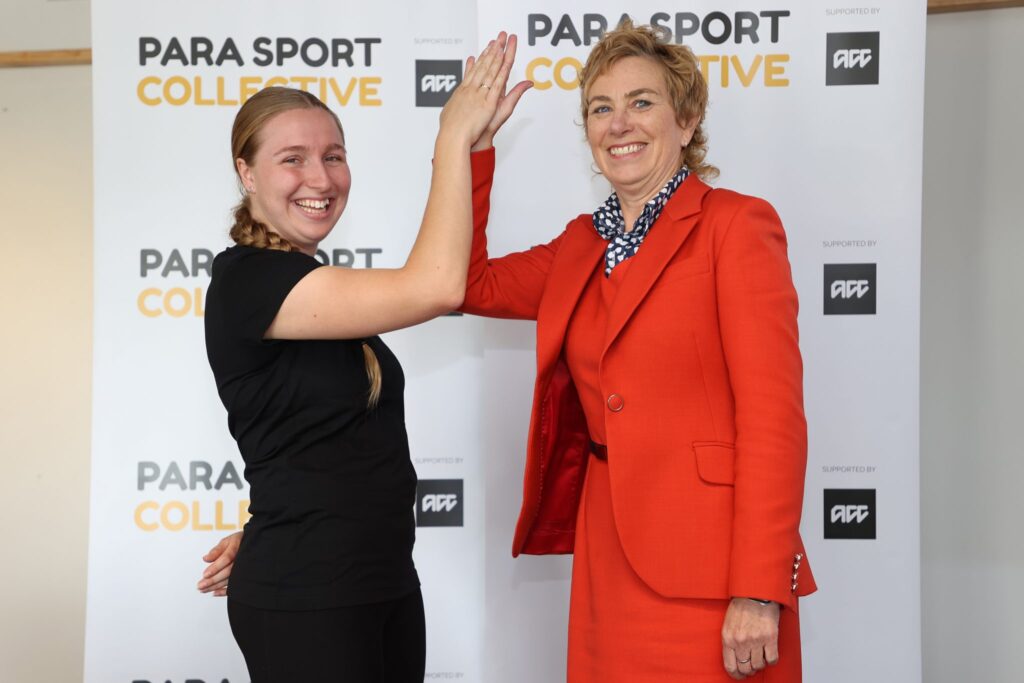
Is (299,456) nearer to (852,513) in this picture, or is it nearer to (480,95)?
(480,95)

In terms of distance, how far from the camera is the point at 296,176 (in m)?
1.71

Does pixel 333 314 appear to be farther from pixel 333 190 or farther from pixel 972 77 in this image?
pixel 972 77

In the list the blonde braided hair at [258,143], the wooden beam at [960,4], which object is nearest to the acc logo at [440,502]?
the blonde braided hair at [258,143]

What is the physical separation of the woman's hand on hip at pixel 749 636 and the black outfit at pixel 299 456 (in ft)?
1.90

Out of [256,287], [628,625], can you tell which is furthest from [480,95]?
[628,625]

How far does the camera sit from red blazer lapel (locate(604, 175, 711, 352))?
1.66 meters

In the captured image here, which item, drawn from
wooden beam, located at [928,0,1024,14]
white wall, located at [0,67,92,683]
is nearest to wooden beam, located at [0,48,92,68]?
white wall, located at [0,67,92,683]

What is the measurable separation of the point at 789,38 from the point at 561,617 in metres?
1.82

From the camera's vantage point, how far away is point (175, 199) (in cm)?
288

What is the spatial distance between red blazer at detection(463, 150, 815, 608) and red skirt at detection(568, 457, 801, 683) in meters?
0.05

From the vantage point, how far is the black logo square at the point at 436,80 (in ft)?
9.39

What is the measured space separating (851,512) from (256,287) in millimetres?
1875

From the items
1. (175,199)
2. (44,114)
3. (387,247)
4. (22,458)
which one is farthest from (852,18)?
(22,458)

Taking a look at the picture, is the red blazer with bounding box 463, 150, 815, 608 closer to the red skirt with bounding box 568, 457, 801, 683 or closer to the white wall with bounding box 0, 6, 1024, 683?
the red skirt with bounding box 568, 457, 801, 683
